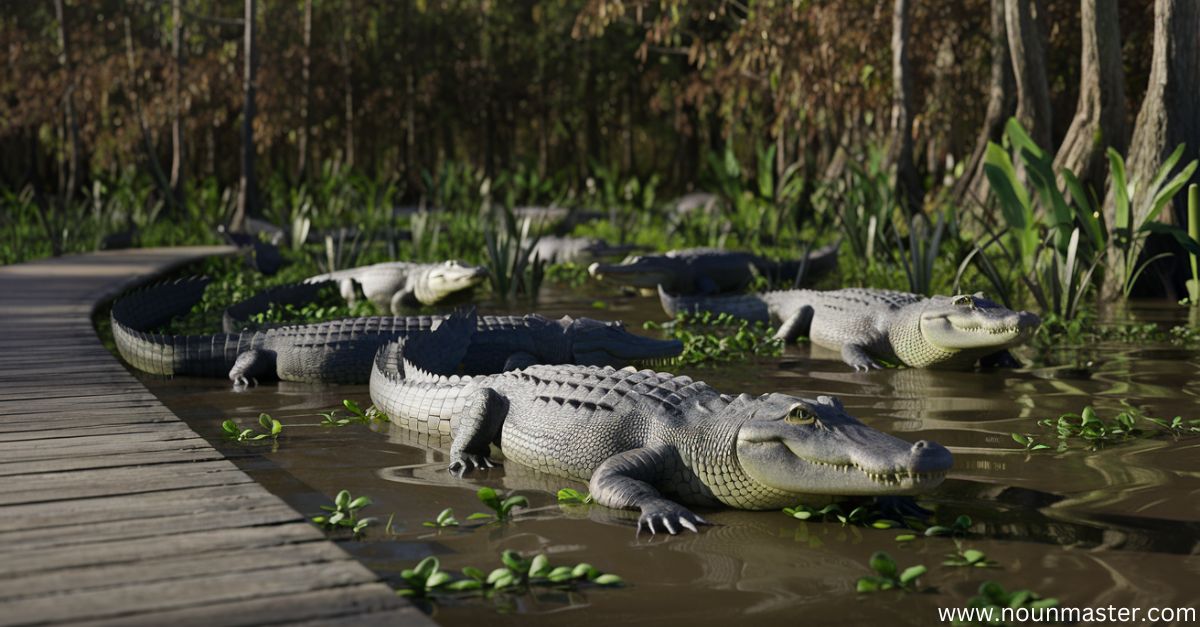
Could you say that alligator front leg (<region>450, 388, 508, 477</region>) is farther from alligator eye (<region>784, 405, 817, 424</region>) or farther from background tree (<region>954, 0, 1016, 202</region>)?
background tree (<region>954, 0, 1016, 202</region>)

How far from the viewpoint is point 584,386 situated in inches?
150

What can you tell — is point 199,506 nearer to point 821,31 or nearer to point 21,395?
point 21,395

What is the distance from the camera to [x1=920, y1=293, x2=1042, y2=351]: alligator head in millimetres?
5270

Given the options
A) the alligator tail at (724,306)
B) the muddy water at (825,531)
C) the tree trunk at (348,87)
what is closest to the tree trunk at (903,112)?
the alligator tail at (724,306)

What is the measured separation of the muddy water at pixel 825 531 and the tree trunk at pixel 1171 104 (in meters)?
3.59

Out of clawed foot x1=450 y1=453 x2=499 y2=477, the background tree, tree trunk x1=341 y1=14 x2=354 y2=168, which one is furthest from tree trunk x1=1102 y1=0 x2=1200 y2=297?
tree trunk x1=341 y1=14 x2=354 y2=168

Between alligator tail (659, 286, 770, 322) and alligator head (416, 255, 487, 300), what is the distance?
1.32 metres

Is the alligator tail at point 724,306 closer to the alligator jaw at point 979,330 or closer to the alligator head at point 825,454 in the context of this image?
the alligator jaw at point 979,330

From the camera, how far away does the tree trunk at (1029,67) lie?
9.93m

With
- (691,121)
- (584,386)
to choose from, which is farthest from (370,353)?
(691,121)

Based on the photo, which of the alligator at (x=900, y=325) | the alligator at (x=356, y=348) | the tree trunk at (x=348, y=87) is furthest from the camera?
the tree trunk at (x=348, y=87)

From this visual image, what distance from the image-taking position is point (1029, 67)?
33.6 ft

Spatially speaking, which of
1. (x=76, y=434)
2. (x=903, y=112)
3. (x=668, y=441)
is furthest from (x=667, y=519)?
(x=903, y=112)

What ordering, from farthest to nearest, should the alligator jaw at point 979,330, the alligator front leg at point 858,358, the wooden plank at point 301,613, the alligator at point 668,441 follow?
the alligator front leg at point 858,358 < the alligator jaw at point 979,330 < the alligator at point 668,441 < the wooden plank at point 301,613
